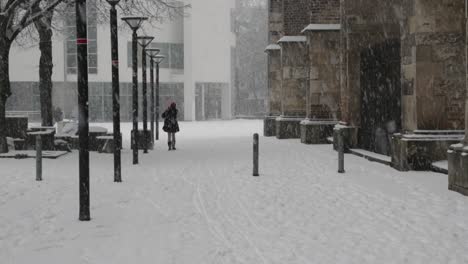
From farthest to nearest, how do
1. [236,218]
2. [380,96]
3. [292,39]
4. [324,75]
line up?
[292,39] < [324,75] < [380,96] < [236,218]

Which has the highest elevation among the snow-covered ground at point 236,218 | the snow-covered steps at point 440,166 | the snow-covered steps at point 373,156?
the snow-covered steps at point 440,166

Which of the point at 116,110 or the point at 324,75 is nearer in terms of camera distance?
the point at 116,110

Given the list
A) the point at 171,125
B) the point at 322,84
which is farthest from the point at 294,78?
the point at 171,125

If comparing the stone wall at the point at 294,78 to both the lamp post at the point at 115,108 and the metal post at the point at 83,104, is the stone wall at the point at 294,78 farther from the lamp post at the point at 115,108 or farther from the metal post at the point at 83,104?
the metal post at the point at 83,104

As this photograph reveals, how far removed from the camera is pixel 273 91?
3403cm

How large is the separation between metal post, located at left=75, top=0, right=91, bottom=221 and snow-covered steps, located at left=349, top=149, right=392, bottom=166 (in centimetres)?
883

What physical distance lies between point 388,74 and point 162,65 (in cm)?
3939

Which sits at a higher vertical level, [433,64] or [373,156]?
[433,64]

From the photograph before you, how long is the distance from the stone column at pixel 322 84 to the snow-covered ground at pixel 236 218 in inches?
406

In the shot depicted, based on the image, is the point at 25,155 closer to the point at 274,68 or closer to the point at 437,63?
the point at 437,63

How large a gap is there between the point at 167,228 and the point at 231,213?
52.6 inches

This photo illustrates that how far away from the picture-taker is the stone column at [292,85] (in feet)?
98.7

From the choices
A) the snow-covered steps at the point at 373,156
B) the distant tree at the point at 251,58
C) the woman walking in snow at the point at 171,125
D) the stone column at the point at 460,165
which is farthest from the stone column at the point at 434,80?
the distant tree at the point at 251,58

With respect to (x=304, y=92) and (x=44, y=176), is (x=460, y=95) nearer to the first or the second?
(x=44, y=176)
